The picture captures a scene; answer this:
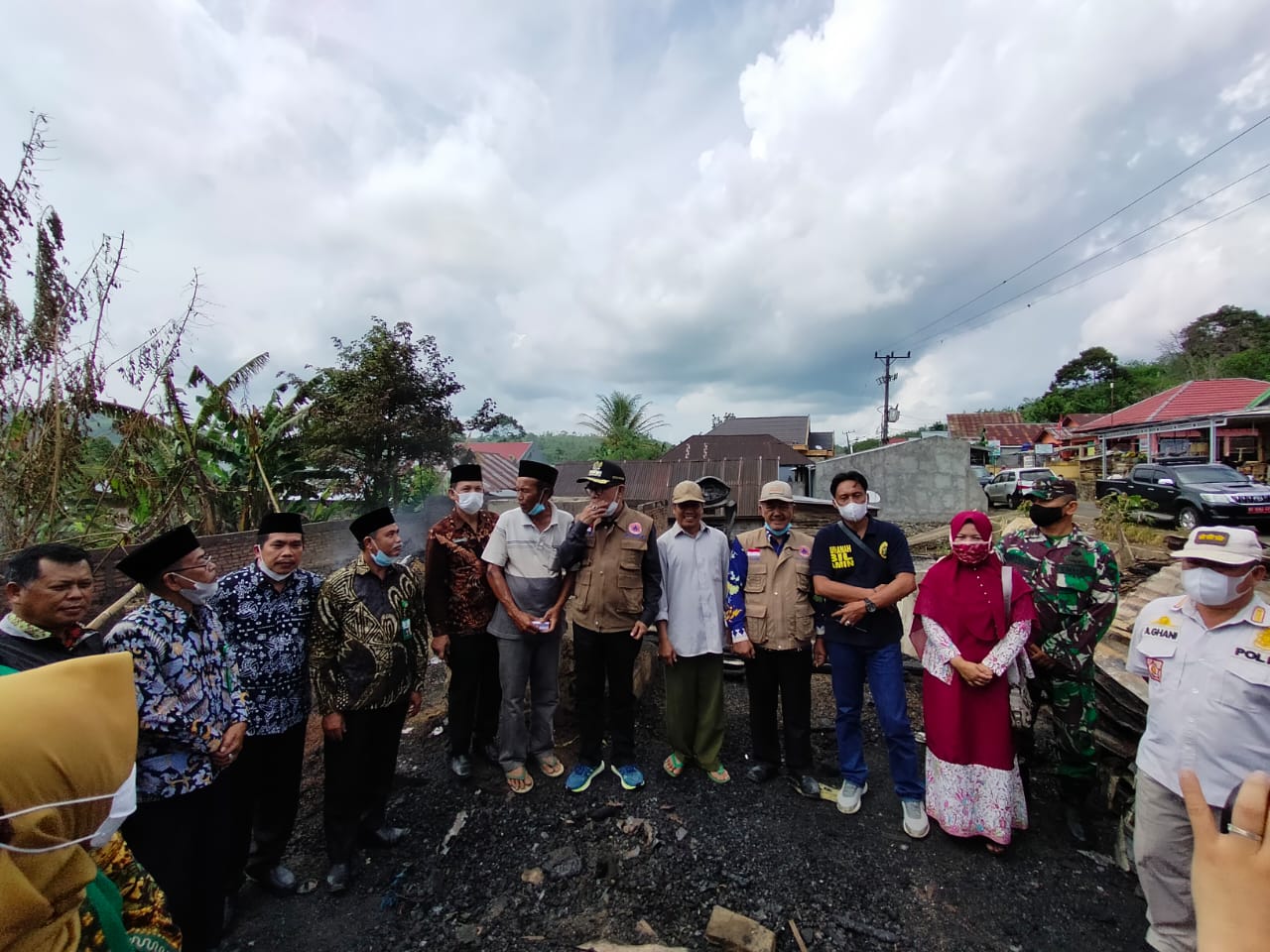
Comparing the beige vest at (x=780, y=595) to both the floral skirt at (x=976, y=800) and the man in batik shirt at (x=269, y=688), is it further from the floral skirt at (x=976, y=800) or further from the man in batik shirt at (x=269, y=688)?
the man in batik shirt at (x=269, y=688)

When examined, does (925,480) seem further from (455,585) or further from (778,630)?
(455,585)

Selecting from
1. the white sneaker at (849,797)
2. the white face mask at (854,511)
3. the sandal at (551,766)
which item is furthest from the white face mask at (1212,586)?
the sandal at (551,766)

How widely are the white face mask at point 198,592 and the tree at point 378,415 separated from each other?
991 cm

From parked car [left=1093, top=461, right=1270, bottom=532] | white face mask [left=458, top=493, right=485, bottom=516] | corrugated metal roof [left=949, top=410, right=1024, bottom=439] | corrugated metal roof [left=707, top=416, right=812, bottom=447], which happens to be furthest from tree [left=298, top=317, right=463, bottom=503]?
corrugated metal roof [left=949, top=410, right=1024, bottom=439]

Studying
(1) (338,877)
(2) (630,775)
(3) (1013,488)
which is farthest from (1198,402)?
(1) (338,877)

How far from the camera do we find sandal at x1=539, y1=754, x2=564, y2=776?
3410 millimetres

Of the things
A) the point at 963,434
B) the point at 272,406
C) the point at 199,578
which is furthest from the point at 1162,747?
the point at 963,434

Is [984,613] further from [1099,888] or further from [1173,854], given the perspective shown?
[1099,888]

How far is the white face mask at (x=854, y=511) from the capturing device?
10.3 ft

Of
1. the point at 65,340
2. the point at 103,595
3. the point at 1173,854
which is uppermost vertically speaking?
the point at 65,340

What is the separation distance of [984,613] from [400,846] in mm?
3209

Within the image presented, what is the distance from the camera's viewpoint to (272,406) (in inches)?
439

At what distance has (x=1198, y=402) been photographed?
18.6 meters

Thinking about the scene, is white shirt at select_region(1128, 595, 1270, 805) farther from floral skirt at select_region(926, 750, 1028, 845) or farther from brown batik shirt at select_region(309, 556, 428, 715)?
brown batik shirt at select_region(309, 556, 428, 715)
